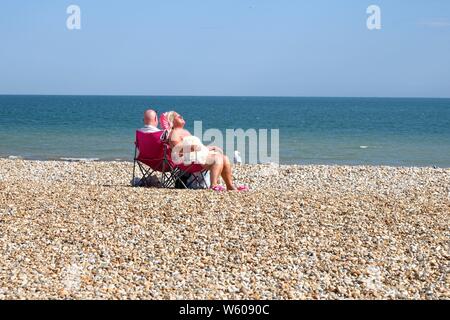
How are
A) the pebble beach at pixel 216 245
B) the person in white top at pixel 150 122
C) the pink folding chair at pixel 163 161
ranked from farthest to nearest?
1. the person in white top at pixel 150 122
2. the pink folding chair at pixel 163 161
3. the pebble beach at pixel 216 245

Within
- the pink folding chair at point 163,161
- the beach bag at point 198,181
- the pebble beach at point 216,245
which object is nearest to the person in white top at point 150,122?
the pink folding chair at point 163,161

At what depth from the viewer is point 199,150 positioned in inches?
390

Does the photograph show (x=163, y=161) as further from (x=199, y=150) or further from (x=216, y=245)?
(x=216, y=245)

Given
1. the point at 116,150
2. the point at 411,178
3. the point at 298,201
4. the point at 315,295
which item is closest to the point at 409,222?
the point at 298,201

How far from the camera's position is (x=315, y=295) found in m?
5.59

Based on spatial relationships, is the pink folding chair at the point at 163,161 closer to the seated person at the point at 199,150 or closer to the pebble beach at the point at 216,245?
the seated person at the point at 199,150

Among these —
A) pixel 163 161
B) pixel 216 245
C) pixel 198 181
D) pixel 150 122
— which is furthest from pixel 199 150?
pixel 216 245

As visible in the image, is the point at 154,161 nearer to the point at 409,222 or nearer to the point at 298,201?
the point at 298,201

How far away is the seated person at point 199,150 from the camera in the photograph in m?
9.88

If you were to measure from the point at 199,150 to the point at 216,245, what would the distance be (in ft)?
10.6

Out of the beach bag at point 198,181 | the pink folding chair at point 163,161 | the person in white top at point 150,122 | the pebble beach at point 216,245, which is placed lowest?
the pebble beach at point 216,245

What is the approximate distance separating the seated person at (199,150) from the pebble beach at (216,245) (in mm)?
744

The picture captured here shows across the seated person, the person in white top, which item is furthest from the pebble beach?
the person in white top

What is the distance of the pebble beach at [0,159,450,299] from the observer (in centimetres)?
571
